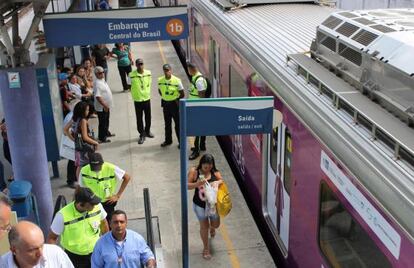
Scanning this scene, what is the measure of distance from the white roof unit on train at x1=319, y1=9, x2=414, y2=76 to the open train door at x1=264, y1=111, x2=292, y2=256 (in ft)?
4.00

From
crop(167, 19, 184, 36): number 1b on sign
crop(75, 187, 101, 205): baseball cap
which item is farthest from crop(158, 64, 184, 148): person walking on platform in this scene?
crop(75, 187, 101, 205): baseball cap

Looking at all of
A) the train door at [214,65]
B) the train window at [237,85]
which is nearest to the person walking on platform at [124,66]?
the train door at [214,65]

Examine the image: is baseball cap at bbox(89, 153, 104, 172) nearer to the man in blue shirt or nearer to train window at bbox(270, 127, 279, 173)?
the man in blue shirt

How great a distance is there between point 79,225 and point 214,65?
6026mm

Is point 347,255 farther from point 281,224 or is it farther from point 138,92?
point 138,92

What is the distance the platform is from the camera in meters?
7.36

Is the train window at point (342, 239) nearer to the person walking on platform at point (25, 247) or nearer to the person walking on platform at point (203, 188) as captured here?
the person walking on platform at point (203, 188)

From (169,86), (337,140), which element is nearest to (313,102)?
(337,140)

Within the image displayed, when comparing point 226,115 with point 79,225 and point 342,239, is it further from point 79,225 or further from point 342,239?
point 79,225

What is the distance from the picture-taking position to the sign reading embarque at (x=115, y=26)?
6695 millimetres

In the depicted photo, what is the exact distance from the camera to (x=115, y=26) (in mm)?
6938

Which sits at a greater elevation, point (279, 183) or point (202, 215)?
point (279, 183)

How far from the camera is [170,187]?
376 inches

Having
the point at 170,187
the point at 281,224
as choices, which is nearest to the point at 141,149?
the point at 170,187
